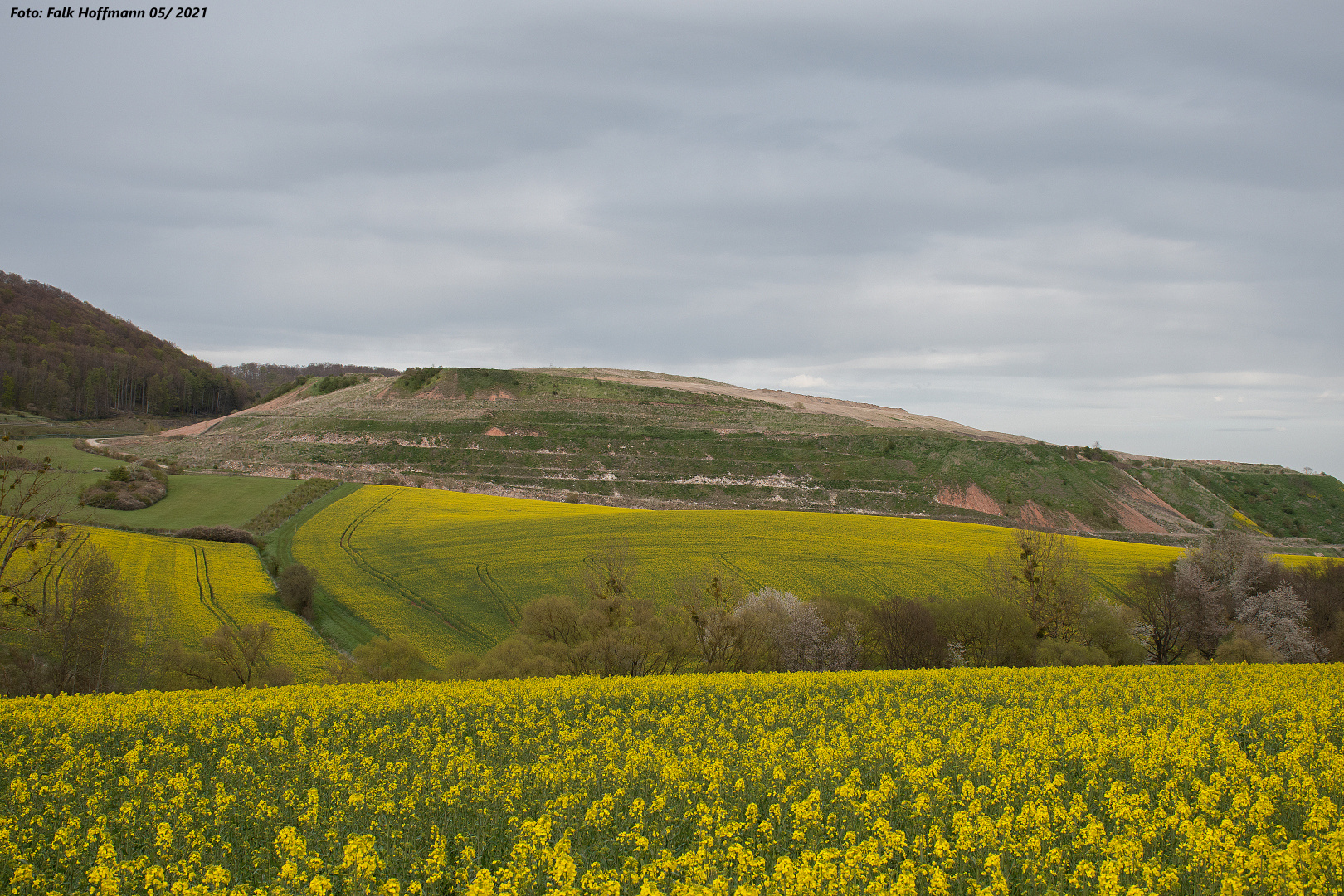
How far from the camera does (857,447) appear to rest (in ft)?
370

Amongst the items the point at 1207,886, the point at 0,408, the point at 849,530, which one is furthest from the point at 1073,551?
the point at 0,408

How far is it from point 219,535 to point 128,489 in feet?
64.1

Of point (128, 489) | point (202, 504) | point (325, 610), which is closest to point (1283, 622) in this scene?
point (325, 610)

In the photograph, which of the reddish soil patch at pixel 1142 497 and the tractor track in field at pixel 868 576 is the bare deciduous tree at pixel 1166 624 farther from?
the reddish soil patch at pixel 1142 497

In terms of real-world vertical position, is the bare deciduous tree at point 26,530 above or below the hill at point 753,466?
below

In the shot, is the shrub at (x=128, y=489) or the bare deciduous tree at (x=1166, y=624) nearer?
the bare deciduous tree at (x=1166, y=624)

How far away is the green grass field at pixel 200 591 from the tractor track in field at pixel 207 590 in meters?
0.05

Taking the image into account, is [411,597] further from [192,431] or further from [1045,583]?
[192,431]

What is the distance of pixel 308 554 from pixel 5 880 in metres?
56.6

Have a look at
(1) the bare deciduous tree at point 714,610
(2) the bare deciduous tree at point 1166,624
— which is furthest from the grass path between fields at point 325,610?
(2) the bare deciduous tree at point 1166,624

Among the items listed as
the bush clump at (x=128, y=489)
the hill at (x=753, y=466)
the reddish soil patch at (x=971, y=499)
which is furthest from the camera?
the hill at (x=753, y=466)

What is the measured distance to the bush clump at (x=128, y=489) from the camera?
240 feet

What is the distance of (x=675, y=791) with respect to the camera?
12547 millimetres

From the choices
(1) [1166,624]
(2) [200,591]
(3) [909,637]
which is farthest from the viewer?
(2) [200,591]
